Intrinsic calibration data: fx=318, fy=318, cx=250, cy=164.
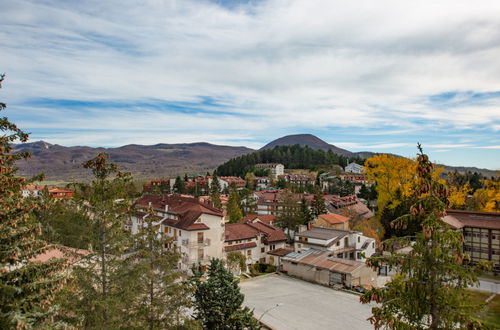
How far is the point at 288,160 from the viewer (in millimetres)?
173375

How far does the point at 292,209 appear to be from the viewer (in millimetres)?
47875

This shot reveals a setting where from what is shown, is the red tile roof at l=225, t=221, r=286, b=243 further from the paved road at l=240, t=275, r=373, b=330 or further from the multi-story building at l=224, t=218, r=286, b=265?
the paved road at l=240, t=275, r=373, b=330

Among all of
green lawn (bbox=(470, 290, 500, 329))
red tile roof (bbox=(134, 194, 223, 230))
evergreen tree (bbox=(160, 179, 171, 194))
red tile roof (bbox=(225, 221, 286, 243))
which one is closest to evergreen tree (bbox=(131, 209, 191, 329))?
green lawn (bbox=(470, 290, 500, 329))

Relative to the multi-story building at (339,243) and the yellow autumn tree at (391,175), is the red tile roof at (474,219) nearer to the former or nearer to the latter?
the yellow autumn tree at (391,175)

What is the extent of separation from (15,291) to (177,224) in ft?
100

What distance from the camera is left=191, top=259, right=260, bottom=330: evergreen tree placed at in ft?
58.7

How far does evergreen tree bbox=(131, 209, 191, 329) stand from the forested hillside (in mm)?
138290

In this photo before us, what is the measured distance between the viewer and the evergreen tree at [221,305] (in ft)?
58.7

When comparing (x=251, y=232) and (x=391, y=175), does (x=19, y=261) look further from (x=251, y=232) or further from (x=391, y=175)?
(x=391, y=175)

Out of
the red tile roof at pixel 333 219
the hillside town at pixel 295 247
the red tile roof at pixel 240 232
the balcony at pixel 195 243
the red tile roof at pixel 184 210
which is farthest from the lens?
the red tile roof at pixel 333 219

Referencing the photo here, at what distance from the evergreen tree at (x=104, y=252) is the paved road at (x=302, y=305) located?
11.1 meters

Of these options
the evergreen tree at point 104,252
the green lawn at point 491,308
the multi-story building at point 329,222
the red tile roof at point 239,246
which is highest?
the evergreen tree at point 104,252

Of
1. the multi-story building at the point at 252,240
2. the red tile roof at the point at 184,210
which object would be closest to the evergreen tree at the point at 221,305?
the red tile roof at the point at 184,210

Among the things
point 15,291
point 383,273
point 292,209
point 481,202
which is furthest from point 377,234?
point 15,291
